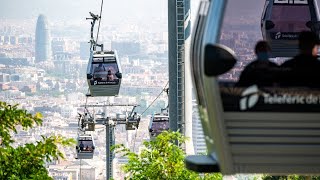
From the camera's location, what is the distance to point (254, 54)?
7816 mm

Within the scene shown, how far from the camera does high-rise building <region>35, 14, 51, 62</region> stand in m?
90.3

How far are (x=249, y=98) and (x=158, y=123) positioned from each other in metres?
24.6

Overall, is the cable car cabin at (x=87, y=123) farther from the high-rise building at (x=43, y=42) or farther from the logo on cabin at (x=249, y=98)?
the high-rise building at (x=43, y=42)

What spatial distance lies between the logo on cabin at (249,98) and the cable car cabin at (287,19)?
1.56 m

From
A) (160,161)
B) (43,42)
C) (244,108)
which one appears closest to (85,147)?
(160,161)

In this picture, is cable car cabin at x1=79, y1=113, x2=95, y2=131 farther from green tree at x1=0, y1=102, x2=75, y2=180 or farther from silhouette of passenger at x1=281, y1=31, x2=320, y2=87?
silhouette of passenger at x1=281, y1=31, x2=320, y2=87

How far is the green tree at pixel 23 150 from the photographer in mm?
9602

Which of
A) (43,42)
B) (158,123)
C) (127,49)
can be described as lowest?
(158,123)

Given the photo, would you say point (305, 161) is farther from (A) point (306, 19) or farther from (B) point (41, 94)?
(B) point (41, 94)

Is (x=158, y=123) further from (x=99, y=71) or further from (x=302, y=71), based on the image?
(x=302, y=71)

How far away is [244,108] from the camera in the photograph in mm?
7617

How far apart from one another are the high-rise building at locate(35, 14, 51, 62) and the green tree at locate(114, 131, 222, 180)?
245ft

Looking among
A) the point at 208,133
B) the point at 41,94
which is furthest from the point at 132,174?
the point at 41,94

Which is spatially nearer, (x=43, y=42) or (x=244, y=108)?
(x=244, y=108)
